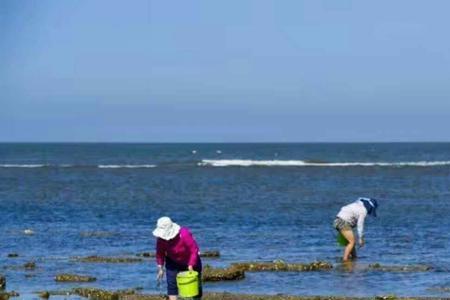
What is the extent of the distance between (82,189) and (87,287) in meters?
40.9

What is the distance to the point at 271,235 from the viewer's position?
105 feet

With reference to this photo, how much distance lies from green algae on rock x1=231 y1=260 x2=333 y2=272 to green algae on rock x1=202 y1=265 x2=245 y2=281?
1002mm

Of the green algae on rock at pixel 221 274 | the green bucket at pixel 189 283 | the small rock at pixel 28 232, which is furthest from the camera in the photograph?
the small rock at pixel 28 232

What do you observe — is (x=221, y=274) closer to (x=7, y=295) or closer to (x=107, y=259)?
(x=7, y=295)

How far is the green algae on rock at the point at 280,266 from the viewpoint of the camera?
23328mm

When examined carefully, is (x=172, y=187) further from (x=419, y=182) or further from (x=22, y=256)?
(x=22, y=256)

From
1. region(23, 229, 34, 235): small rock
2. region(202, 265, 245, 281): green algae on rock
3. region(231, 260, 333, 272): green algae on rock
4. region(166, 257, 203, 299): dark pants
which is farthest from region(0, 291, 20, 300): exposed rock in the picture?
region(23, 229, 34, 235): small rock

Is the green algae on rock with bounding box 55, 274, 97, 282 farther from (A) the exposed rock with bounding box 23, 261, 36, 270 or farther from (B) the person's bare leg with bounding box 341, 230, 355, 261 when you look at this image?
(B) the person's bare leg with bounding box 341, 230, 355, 261

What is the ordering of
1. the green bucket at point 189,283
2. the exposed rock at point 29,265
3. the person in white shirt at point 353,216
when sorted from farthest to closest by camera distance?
the person in white shirt at point 353,216
the exposed rock at point 29,265
the green bucket at point 189,283

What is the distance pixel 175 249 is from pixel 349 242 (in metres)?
9.36

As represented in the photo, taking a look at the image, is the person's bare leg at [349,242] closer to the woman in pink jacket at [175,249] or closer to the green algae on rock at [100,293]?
the green algae on rock at [100,293]

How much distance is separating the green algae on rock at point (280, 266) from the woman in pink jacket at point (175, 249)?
6816mm

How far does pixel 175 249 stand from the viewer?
16.2 meters

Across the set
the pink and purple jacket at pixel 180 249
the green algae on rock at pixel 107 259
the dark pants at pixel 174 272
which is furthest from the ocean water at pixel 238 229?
the pink and purple jacket at pixel 180 249
